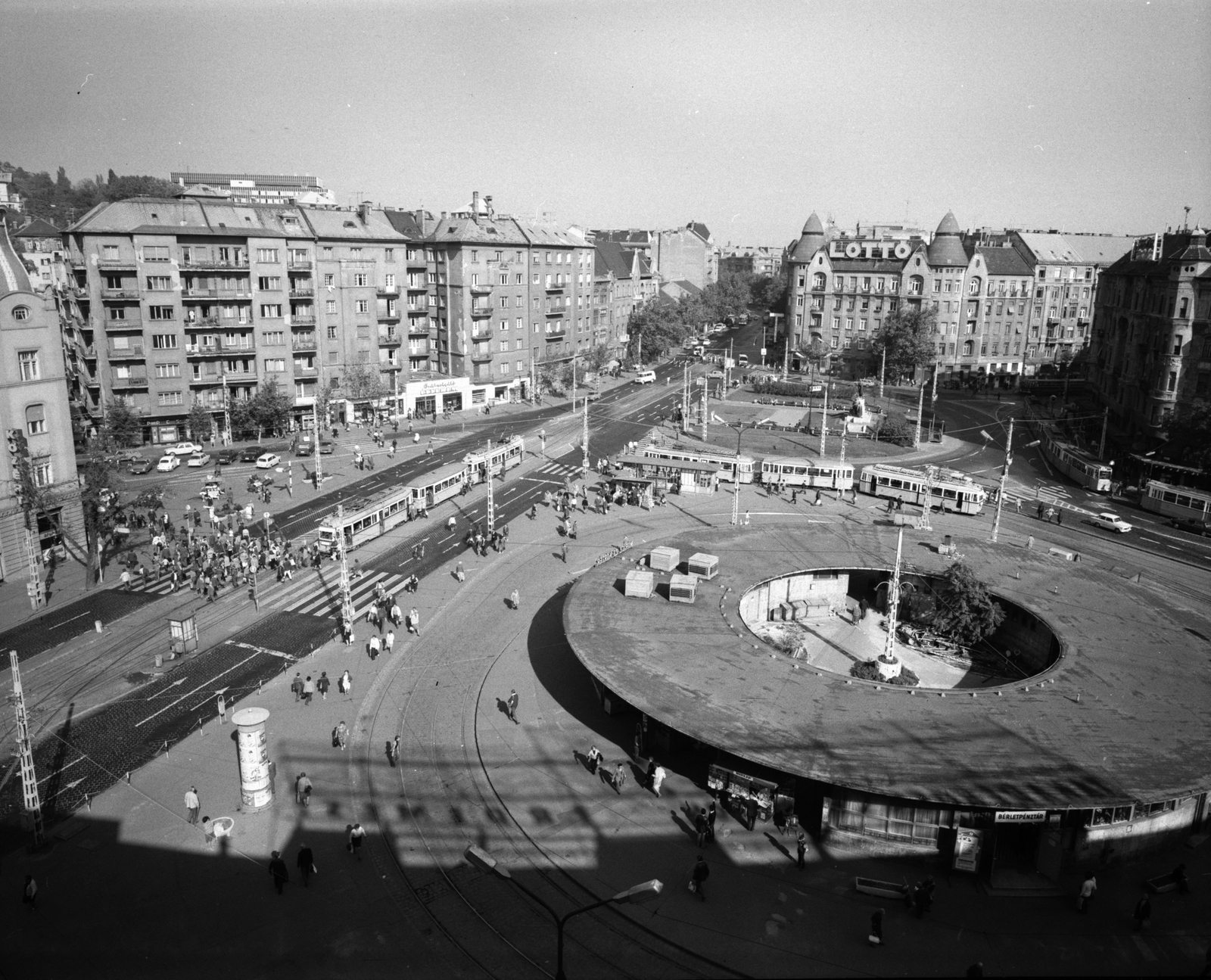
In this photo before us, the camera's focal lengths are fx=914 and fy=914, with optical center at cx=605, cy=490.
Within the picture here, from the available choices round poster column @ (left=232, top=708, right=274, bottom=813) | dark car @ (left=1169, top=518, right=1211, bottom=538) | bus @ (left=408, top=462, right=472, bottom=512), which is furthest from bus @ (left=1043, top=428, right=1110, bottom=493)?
round poster column @ (left=232, top=708, right=274, bottom=813)

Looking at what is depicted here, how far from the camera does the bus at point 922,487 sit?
67.0 m

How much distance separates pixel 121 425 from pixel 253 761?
5776 centimetres

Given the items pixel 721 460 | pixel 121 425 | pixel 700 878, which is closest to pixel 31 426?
pixel 121 425

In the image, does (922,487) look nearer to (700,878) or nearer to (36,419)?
(700,878)

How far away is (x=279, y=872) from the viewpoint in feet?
86.8

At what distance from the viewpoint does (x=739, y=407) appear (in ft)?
357

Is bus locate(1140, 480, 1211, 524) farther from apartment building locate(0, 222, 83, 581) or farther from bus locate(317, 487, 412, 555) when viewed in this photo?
apartment building locate(0, 222, 83, 581)

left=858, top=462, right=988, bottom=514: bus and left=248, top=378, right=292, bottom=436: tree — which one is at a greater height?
left=248, top=378, right=292, bottom=436: tree

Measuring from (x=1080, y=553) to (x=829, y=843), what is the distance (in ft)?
124

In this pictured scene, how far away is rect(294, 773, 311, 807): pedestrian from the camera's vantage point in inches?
1214

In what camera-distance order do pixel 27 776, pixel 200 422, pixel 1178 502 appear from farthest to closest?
1. pixel 200 422
2. pixel 1178 502
3. pixel 27 776

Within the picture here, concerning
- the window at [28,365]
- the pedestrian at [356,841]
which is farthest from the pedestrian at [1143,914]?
the window at [28,365]

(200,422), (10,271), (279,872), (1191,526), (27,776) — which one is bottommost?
(279,872)

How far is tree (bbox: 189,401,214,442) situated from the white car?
242ft
